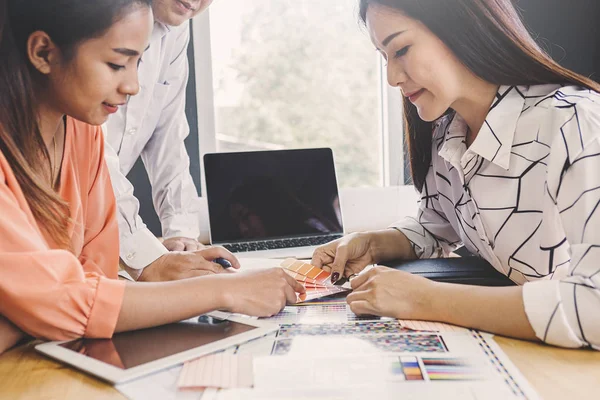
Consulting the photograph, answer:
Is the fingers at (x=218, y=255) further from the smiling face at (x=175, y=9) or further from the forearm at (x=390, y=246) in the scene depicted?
the smiling face at (x=175, y=9)

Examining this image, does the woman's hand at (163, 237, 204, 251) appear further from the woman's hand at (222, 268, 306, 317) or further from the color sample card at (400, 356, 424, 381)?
the color sample card at (400, 356, 424, 381)

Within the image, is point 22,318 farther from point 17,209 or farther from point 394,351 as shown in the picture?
point 394,351

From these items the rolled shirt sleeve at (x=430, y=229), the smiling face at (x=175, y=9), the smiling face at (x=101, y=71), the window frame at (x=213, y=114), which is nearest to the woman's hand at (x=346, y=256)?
the rolled shirt sleeve at (x=430, y=229)

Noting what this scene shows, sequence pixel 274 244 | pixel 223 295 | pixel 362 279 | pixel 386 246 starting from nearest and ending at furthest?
1. pixel 223 295
2. pixel 362 279
3. pixel 386 246
4. pixel 274 244

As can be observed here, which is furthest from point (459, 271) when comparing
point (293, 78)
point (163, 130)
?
point (293, 78)

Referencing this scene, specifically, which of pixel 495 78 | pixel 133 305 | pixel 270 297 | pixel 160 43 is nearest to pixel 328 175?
pixel 160 43

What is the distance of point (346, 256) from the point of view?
140 centimetres

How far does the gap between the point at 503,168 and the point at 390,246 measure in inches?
16.8

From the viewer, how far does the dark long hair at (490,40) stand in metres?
1.11

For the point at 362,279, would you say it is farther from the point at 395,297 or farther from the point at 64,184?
the point at 64,184

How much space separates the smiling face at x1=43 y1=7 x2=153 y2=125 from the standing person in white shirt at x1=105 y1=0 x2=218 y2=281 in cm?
43

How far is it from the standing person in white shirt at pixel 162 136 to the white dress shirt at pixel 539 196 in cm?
70

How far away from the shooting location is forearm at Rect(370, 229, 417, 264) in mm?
1478

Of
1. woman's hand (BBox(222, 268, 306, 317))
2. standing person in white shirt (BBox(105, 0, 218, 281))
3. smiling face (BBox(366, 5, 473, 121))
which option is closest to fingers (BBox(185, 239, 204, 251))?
standing person in white shirt (BBox(105, 0, 218, 281))
